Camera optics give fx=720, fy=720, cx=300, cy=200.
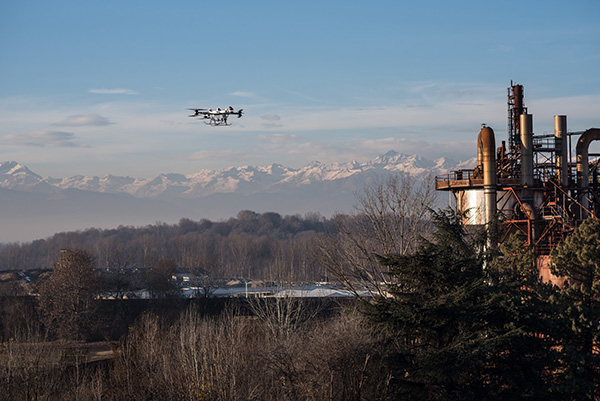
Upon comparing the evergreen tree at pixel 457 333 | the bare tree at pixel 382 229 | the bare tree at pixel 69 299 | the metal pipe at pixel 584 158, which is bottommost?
the bare tree at pixel 69 299

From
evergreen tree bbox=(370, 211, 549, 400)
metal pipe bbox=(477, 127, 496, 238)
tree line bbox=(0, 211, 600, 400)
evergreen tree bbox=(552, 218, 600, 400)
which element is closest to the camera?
evergreen tree bbox=(370, 211, 549, 400)


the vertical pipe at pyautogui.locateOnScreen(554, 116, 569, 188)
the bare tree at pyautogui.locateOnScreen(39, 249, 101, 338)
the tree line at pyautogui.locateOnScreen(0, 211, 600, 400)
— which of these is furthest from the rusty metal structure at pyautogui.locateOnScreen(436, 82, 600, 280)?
the bare tree at pyautogui.locateOnScreen(39, 249, 101, 338)

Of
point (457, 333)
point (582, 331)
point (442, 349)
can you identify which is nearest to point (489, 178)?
point (582, 331)

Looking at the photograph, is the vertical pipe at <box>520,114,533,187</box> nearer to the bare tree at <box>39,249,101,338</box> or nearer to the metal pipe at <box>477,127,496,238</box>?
the metal pipe at <box>477,127,496,238</box>

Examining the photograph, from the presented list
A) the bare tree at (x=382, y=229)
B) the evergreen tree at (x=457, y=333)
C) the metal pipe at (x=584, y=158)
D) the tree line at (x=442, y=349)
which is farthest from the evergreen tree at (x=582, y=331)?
the metal pipe at (x=584, y=158)

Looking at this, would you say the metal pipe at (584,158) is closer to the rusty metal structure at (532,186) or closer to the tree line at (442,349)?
the rusty metal structure at (532,186)

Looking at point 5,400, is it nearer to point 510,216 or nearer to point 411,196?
point 411,196
